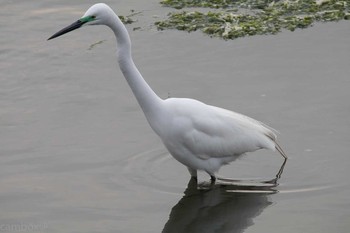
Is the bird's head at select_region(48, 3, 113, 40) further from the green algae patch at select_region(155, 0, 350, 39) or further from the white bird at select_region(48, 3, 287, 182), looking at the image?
the green algae patch at select_region(155, 0, 350, 39)

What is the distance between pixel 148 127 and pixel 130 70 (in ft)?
4.44

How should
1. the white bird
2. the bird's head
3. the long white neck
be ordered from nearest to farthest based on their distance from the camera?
the bird's head, the long white neck, the white bird

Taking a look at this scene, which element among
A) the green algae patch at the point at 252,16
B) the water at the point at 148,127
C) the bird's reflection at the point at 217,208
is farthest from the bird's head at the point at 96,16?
the green algae patch at the point at 252,16

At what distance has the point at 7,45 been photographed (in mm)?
8602

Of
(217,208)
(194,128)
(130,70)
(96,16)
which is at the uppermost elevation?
(96,16)

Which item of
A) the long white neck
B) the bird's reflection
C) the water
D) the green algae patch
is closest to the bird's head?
the long white neck

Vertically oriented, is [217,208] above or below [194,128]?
below

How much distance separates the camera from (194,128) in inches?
229

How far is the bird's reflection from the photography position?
5.52m

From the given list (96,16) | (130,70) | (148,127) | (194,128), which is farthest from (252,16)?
(96,16)

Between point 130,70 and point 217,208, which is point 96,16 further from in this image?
point 217,208

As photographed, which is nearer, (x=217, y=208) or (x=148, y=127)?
(x=217, y=208)

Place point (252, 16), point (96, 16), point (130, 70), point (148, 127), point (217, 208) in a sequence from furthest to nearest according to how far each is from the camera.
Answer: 1. point (252, 16)
2. point (148, 127)
3. point (217, 208)
4. point (130, 70)
5. point (96, 16)

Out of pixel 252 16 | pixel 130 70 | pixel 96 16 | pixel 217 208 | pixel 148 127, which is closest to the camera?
pixel 96 16
